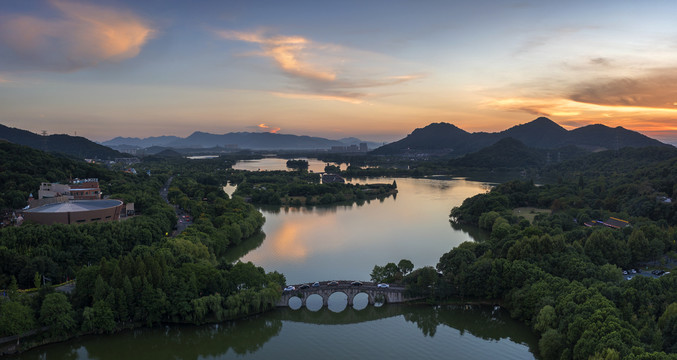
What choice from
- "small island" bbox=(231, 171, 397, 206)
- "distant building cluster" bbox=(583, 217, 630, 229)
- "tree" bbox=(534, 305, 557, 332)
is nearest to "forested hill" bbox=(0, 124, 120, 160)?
"small island" bbox=(231, 171, 397, 206)

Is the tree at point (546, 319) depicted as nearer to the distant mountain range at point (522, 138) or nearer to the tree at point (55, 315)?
the tree at point (55, 315)

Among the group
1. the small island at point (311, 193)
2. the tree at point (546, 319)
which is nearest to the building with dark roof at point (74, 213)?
the small island at point (311, 193)


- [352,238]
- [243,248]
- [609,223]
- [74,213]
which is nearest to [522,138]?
[609,223]

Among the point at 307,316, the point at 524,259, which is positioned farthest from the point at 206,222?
the point at 524,259

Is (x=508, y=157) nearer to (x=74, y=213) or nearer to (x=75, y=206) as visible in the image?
(x=75, y=206)

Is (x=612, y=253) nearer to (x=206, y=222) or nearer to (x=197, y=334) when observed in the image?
(x=197, y=334)

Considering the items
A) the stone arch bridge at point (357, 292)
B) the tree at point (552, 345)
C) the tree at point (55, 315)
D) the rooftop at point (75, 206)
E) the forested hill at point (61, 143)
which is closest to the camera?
the tree at point (552, 345)

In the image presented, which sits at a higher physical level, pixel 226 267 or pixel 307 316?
pixel 226 267
